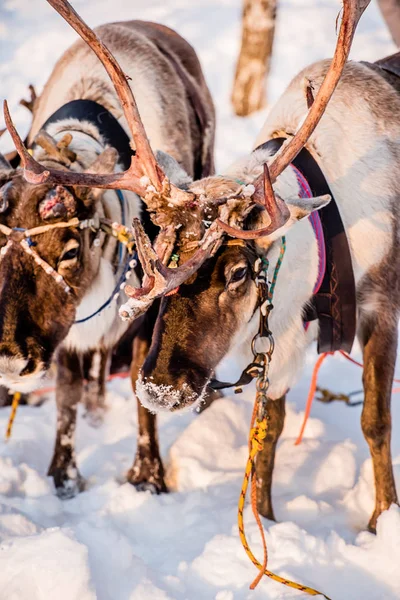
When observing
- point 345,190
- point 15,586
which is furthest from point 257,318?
point 15,586

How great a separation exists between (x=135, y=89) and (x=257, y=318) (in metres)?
1.83

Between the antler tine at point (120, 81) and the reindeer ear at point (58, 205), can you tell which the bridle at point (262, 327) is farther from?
the reindeer ear at point (58, 205)

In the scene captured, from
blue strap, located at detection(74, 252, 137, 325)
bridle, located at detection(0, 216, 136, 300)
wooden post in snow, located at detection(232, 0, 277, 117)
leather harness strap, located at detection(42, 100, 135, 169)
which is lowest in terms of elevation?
blue strap, located at detection(74, 252, 137, 325)

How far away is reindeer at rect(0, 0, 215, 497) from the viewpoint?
115 inches

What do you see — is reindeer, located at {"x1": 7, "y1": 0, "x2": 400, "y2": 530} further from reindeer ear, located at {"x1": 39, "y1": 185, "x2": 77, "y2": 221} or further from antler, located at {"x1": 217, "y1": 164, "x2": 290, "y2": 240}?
reindeer ear, located at {"x1": 39, "y1": 185, "x2": 77, "y2": 221}

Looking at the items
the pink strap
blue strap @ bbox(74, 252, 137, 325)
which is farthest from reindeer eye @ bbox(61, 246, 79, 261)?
the pink strap

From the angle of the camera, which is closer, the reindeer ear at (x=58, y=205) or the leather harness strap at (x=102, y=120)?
the reindeer ear at (x=58, y=205)

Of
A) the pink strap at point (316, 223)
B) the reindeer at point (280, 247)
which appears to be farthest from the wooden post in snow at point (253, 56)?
the pink strap at point (316, 223)

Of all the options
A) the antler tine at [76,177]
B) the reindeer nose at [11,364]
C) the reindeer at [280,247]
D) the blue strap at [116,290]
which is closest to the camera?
the reindeer at [280,247]

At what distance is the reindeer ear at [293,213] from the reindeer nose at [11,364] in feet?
3.48

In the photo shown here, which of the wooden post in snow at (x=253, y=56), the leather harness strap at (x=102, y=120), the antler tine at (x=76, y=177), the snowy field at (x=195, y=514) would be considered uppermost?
the wooden post in snow at (x=253, y=56)

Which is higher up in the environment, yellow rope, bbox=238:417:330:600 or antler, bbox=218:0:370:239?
antler, bbox=218:0:370:239

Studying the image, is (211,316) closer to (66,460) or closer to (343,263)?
(343,263)

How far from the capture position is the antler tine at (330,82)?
7.80 ft
